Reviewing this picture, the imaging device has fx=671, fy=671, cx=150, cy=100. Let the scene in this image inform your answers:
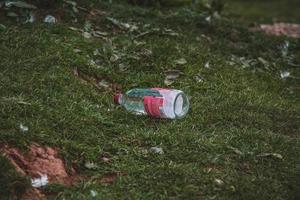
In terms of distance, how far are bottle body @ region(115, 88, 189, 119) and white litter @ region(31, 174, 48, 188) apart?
5.02 feet

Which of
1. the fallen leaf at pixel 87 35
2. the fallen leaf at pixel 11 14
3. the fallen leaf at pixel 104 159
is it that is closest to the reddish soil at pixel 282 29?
the fallen leaf at pixel 87 35

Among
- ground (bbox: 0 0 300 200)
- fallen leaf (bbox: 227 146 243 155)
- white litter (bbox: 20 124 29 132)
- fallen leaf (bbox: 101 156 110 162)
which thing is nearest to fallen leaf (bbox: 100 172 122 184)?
ground (bbox: 0 0 300 200)

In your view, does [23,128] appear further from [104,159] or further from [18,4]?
[18,4]

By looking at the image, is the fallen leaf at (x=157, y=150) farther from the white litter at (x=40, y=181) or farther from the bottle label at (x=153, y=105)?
the white litter at (x=40, y=181)

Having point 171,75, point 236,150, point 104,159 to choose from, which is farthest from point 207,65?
point 104,159

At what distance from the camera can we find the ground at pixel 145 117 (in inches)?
200

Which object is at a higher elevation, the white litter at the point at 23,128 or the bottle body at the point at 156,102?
the white litter at the point at 23,128

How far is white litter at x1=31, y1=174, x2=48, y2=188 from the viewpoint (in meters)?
4.84

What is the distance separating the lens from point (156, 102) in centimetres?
613

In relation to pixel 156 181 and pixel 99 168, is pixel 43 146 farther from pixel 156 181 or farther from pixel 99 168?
pixel 156 181

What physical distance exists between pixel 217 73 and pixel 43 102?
2.31 metres

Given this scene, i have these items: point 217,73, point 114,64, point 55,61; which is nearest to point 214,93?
point 217,73

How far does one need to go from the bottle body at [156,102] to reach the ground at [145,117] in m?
0.10

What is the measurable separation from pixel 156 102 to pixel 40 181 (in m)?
1.62
